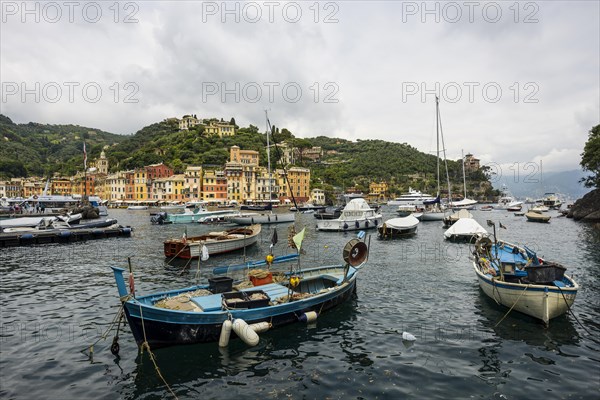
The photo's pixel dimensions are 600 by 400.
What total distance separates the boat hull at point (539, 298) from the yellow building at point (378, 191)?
478ft

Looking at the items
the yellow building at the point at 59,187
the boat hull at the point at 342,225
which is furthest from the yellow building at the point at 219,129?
the boat hull at the point at 342,225

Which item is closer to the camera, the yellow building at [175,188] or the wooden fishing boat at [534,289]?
the wooden fishing boat at [534,289]

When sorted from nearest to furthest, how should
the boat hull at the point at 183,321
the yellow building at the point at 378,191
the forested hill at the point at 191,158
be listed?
the boat hull at the point at 183,321 < the forested hill at the point at 191,158 < the yellow building at the point at 378,191

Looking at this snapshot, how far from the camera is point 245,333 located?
37.9ft

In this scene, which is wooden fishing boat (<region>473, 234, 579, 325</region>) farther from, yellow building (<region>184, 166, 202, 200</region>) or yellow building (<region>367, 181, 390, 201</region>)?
yellow building (<region>367, 181, 390, 201</region>)

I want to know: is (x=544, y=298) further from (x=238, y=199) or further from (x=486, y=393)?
(x=238, y=199)

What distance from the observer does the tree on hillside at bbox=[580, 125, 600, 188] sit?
6302cm

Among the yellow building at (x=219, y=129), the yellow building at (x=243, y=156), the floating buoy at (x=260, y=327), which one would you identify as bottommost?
the floating buoy at (x=260, y=327)

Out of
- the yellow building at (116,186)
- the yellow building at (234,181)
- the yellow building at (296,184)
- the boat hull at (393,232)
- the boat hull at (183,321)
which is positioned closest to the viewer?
the boat hull at (183,321)

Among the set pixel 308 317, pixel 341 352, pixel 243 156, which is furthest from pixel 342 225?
pixel 243 156

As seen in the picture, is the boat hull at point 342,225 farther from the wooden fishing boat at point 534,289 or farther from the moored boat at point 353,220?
the wooden fishing boat at point 534,289

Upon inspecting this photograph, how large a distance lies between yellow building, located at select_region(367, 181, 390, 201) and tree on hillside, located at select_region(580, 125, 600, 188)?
302ft

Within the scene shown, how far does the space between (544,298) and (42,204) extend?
365ft

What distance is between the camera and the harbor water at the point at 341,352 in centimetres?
980
